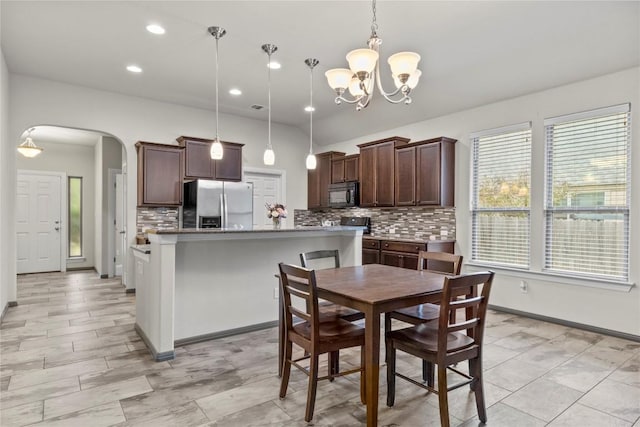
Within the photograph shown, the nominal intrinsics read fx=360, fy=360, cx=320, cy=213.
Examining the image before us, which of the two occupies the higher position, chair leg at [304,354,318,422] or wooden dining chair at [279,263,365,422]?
wooden dining chair at [279,263,365,422]

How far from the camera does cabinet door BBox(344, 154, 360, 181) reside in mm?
6500

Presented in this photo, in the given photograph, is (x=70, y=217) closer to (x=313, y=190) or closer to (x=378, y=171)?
(x=313, y=190)

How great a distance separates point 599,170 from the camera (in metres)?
3.90

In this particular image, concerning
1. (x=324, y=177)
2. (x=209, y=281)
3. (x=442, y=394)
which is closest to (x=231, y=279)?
(x=209, y=281)

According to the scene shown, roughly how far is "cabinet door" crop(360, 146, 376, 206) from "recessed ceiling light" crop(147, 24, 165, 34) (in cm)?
358

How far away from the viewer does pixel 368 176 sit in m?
6.13

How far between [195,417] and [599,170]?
4.48m

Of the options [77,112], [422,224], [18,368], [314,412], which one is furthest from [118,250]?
[314,412]

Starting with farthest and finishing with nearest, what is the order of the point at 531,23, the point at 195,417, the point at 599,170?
the point at 599,170 → the point at 531,23 → the point at 195,417

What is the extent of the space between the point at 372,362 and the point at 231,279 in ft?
6.87

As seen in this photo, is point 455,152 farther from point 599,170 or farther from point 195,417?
point 195,417

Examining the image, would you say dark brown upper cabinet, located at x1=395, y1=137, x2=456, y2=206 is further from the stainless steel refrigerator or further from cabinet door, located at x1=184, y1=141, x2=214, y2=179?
cabinet door, located at x1=184, y1=141, x2=214, y2=179

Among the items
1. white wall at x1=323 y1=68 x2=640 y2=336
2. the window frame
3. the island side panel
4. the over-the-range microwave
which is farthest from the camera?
the window frame

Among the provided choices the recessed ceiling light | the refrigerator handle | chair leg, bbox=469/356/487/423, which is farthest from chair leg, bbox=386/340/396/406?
the refrigerator handle
